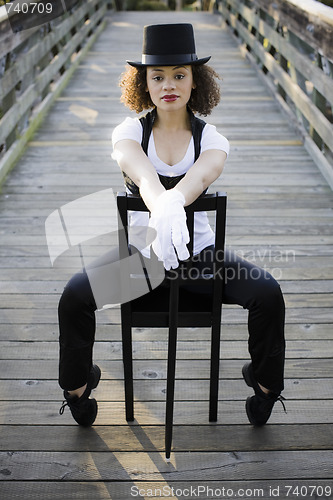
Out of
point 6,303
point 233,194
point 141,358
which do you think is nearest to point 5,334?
point 6,303

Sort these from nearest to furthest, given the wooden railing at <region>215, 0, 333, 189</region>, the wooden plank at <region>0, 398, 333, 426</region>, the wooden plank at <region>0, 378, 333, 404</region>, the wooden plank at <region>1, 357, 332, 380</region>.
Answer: the wooden plank at <region>0, 398, 333, 426</region>, the wooden plank at <region>0, 378, 333, 404</region>, the wooden plank at <region>1, 357, 332, 380</region>, the wooden railing at <region>215, 0, 333, 189</region>

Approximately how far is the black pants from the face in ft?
1.61

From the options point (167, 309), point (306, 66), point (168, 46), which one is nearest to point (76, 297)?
point (167, 309)

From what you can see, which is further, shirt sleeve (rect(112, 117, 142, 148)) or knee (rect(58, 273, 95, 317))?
shirt sleeve (rect(112, 117, 142, 148))

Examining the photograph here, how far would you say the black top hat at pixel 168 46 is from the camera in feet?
5.71

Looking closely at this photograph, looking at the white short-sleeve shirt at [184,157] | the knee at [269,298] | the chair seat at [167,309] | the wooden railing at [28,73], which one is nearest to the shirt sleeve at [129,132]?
the white short-sleeve shirt at [184,157]

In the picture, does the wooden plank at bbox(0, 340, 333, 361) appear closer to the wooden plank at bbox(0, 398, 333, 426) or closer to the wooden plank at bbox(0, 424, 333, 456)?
the wooden plank at bbox(0, 398, 333, 426)

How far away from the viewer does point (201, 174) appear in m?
1.72

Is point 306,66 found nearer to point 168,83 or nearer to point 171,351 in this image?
point 168,83

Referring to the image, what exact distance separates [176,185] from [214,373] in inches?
22.9

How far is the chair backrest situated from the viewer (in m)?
1.53

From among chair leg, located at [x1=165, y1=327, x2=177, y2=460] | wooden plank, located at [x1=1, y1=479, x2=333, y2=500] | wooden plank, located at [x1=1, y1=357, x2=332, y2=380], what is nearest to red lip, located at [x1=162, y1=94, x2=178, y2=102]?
chair leg, located at [x1=165, y1=327, x2=177, y2=460]

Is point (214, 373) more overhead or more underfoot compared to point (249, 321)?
more underfoot

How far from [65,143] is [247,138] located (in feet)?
4.56
